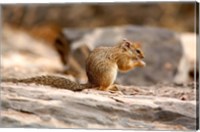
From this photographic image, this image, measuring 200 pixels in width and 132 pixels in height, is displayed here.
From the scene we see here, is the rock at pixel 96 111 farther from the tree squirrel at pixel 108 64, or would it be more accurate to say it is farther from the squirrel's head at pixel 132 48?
the squirrel's head at pixel 132 48

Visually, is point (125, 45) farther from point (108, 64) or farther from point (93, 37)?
point (93, 37)

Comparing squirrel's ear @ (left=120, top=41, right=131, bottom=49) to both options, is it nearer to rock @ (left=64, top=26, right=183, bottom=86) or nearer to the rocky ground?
the rocky ground

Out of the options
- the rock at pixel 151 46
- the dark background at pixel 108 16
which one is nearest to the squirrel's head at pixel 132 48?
the rock at pixel 151 46

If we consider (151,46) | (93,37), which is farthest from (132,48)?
(93,37)

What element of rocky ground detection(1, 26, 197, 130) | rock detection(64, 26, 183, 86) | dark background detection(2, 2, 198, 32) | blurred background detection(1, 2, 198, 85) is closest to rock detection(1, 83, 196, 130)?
rocky ground detection(1, 26, 197, 130)

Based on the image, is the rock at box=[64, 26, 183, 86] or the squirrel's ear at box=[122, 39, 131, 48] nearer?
the squirrel's ear at box=[122, 39, 131, 48]

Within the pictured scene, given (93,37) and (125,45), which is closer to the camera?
(125,45)

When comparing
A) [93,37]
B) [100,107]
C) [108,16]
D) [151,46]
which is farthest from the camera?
[108,16]

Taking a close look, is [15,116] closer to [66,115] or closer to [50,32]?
[66,115]

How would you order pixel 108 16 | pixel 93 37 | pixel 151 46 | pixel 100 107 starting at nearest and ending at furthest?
pixel 100 107
pixel 151 46
pixel 93 37
pixel 108 16
